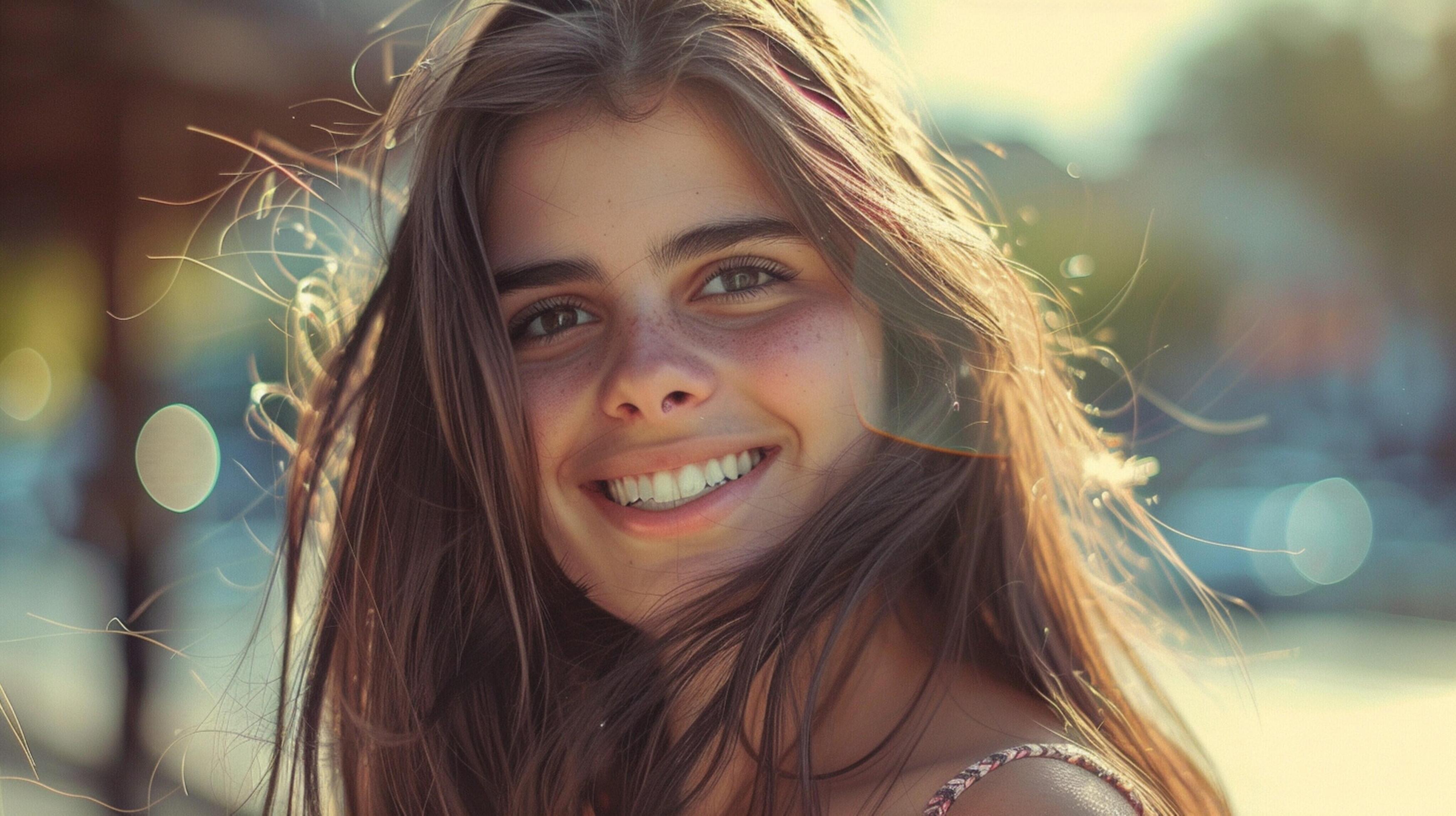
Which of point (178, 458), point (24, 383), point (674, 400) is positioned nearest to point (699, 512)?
point (674, 400)

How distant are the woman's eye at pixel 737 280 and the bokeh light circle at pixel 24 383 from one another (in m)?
17.4

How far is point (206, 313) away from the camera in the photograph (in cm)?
711

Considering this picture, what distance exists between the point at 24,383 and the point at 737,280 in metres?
20.1

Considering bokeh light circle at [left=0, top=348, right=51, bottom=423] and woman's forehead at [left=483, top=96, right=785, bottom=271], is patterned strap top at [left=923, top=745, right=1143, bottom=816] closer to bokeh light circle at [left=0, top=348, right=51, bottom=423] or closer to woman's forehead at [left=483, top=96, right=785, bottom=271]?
woman's forehead at [left=483, top=96, right=785, bottom=271]

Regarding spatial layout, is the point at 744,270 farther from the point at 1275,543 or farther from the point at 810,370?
the point at 1275,543

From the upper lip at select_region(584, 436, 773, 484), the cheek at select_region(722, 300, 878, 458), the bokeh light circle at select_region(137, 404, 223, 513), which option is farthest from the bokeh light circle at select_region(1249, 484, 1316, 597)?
the upper lip at select_region(584, 436, 773, 484)

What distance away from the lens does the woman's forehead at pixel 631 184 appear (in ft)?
5.80

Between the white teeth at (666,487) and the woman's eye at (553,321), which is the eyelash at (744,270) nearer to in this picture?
the woman's eye at (553,321)

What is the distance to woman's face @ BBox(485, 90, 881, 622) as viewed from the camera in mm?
1743

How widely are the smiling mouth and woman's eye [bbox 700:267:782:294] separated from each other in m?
0.26

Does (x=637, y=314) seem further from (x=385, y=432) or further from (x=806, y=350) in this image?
(x=385, y=432)

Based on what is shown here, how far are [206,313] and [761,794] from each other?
641cm

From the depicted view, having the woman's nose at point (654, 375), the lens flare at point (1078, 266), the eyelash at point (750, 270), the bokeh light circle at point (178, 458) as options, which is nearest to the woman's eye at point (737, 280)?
the eyelash at point (750, 270)

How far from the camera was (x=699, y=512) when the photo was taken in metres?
1.76
